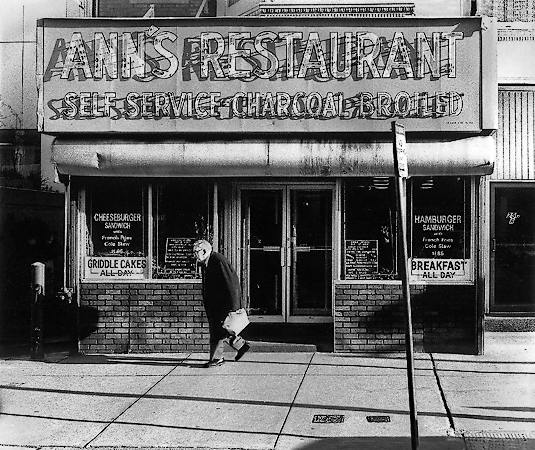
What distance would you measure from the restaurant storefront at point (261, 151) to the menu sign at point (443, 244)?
0.06 feet

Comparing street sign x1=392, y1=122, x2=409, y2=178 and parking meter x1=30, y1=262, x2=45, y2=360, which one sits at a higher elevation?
street sign x1=392, y1=122, x2=409, y2=178

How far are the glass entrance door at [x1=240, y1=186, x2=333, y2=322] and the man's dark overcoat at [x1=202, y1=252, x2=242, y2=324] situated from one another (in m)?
1.31

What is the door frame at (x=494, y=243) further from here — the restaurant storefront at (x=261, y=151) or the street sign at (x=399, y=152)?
the street sign at (x=399, y=152)

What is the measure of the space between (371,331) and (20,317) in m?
5.66

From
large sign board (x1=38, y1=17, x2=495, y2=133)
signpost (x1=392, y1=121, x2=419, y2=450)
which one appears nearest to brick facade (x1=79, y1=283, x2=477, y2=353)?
large sign board (x1=38, y1=17, x2=495, y2=133)

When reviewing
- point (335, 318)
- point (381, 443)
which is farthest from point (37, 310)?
point (381, 443)

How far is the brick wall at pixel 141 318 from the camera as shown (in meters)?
11.2

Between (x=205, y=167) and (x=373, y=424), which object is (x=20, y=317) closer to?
(x=205, y=167)

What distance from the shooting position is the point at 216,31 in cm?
1074

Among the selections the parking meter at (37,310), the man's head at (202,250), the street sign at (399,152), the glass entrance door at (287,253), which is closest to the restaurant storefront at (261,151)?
the glass entrance door at (287,253)

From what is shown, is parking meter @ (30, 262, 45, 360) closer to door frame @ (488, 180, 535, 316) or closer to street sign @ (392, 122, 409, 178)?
street sign @ (392, 122, 409, 178)

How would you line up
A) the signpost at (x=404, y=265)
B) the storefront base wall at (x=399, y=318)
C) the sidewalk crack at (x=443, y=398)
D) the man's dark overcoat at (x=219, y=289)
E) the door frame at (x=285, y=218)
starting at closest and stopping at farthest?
1. the signpost at (x=404, y=265)
2. the sidewalk crack at (x=443, y=398)
3. the man's dark overcoat at (x=219, y=289)
4. the storefront base wall at (x=399, y=318)
5. the door frame at (x=285, y=218)

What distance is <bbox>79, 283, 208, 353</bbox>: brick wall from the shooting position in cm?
1118

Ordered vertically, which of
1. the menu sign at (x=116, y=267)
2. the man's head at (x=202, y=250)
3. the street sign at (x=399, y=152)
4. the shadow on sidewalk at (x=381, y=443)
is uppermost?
the street sign at (x=399, y=152)
